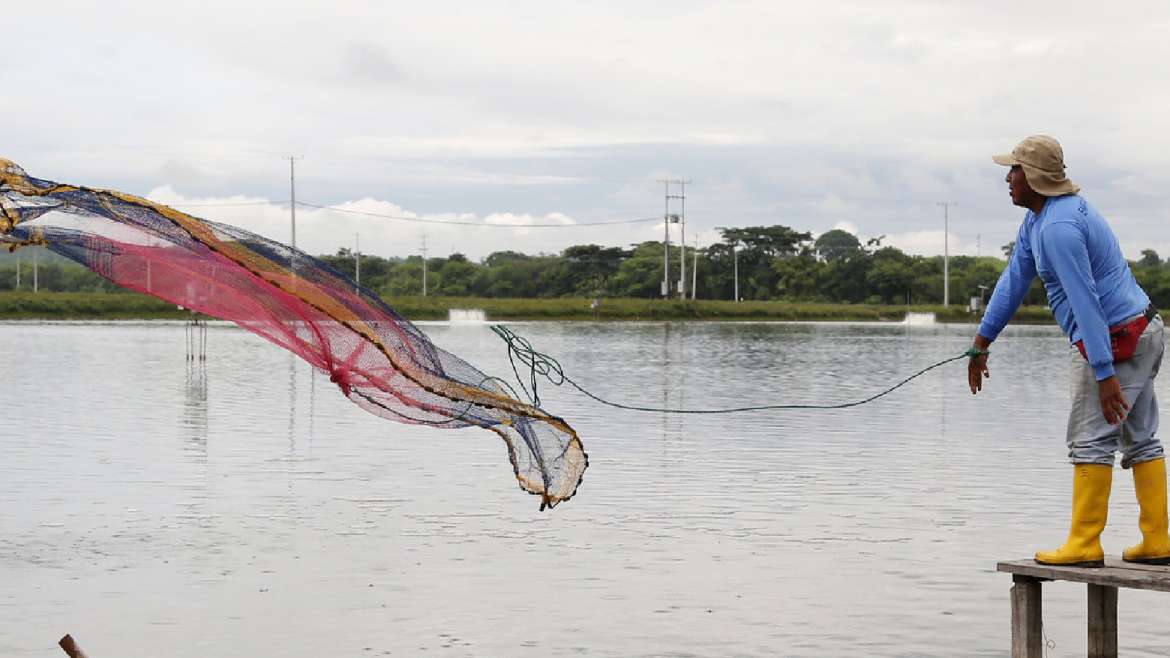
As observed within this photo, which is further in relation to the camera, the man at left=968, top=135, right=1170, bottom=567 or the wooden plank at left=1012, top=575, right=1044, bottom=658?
the wooden plank at left=1012, top=575, right=1044, bottom=658

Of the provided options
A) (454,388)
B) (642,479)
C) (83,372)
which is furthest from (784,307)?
(454,388)

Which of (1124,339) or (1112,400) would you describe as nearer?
(1112,400)

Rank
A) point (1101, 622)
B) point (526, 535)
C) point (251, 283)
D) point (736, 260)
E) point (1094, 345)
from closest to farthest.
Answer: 1. point (1094, 345)
2. point (1101, 622)
3. point (251, 283)
4. point (526, 535)
5. point (736, 260)

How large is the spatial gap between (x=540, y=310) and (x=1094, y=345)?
123m

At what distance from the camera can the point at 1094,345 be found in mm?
8289

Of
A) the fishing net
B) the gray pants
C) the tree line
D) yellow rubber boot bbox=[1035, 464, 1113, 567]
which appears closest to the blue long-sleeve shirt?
the gray pants

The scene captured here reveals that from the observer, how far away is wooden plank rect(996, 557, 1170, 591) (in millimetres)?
7996

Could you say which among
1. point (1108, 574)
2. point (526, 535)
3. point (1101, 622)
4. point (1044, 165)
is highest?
point (1044, 165)

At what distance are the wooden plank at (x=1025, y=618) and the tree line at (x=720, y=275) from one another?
536 ft

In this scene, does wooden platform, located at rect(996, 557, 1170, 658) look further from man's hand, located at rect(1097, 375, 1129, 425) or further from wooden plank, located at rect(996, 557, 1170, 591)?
man's hand, located at rect(1097, 375, 1129, 425)

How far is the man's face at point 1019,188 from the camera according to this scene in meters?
8.55

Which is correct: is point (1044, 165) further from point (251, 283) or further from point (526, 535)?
point (526, 535)

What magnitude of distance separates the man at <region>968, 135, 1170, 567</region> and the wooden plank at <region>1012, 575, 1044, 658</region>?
0.53 feet

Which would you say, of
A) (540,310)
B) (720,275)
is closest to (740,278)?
(720,275)
